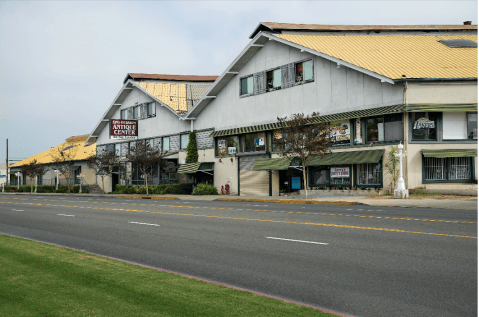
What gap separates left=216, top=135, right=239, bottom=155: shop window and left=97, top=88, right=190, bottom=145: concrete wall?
5.19m

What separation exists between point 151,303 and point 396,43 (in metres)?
35.3

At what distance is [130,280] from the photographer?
6941mm

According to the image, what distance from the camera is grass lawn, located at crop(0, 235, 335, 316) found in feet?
17.6

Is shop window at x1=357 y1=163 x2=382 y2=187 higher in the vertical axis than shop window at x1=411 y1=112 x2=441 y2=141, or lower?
lower

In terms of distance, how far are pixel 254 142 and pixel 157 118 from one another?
1535 centimetres

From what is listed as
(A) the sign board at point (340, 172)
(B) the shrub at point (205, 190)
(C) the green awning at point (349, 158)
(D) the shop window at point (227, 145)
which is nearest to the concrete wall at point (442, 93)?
(C) the green awning at point (349, 158)

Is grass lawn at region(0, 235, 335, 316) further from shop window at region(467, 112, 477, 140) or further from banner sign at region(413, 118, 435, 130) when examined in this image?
shop window at region(467, 112, 477, 140)

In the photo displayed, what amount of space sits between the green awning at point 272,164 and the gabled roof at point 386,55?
26.4 ft

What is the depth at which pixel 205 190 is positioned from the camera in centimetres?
4075

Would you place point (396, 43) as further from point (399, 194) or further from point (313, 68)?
point (399, 194)

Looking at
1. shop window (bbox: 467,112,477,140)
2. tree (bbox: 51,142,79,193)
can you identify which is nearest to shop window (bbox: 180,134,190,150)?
tree (bbox: 51,142,79,193)

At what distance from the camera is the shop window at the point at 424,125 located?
91.7ft

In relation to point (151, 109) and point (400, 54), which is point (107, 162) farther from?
point (400, 54)

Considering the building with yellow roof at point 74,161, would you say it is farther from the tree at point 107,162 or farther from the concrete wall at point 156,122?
the concrete wall at point 156,122
